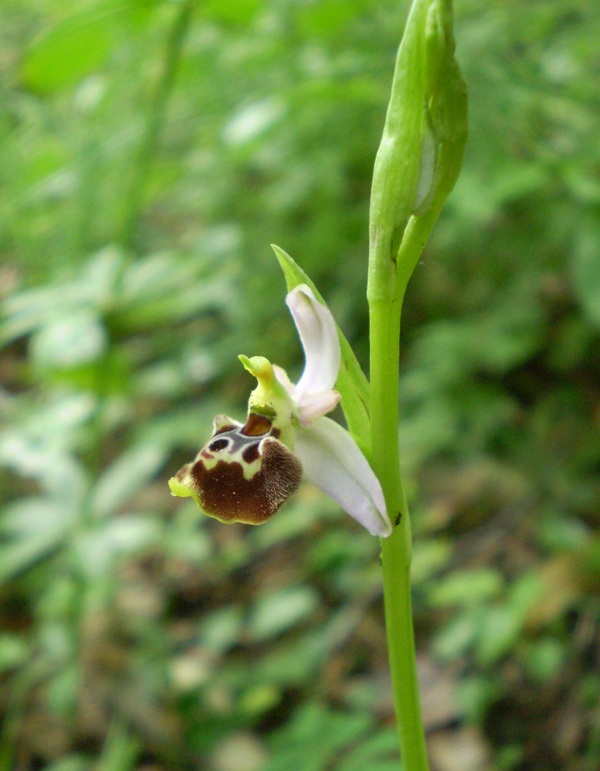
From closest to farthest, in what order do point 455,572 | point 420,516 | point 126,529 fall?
point 126,529 < point 455,572 < point 420,516

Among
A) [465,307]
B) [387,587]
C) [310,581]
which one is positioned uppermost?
[465,307]

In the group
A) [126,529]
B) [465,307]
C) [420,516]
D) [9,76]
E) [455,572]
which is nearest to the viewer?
[126,529]

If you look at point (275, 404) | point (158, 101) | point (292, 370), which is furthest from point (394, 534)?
point (292, 370)

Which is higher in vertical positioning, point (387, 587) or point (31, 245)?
point (31, 245)

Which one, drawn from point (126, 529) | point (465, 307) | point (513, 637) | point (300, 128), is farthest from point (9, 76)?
point (513, 637)

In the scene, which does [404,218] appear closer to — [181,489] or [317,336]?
Result: [317,336]

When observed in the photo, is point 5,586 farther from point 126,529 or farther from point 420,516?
point 420,516
